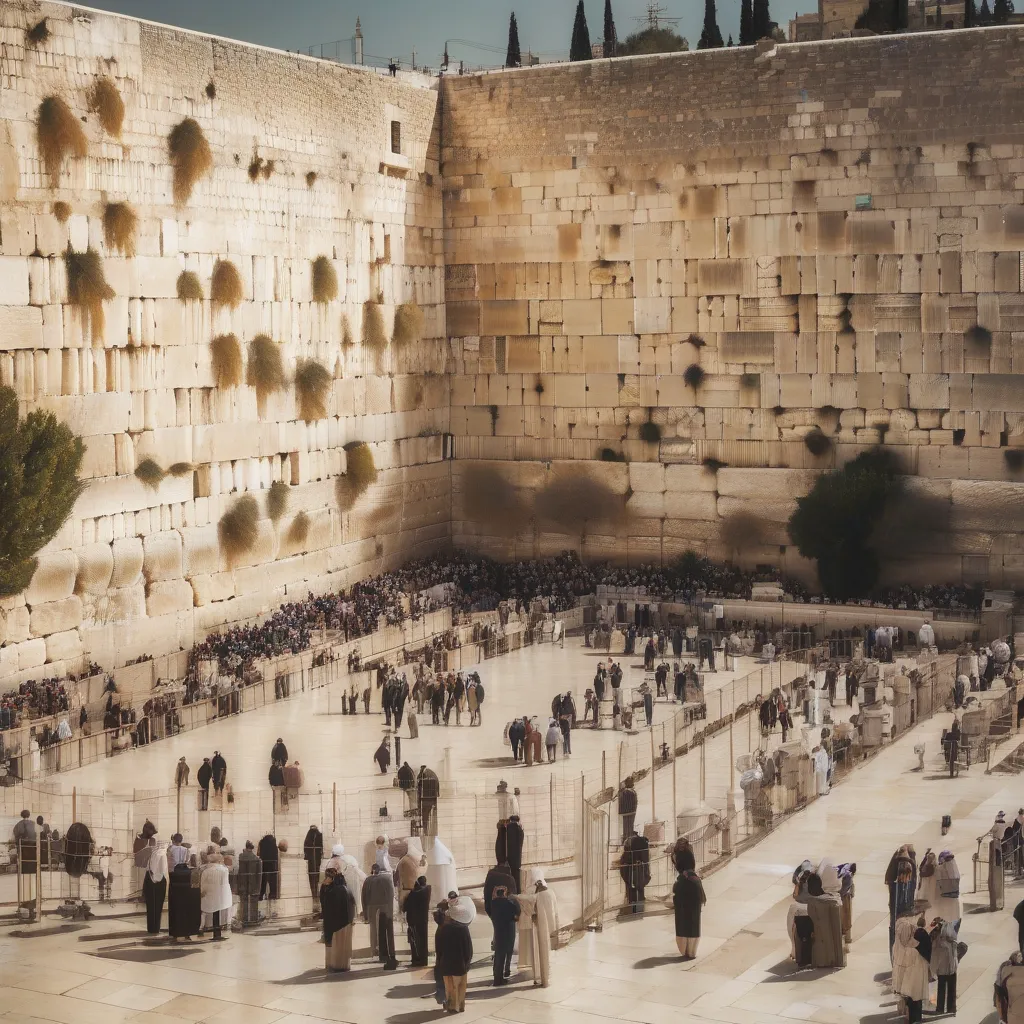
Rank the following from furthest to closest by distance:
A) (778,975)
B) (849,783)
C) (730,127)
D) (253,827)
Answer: (730,127), (849,783), (253,827), (778,975)

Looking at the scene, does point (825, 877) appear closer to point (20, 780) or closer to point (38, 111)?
point (20, 780)

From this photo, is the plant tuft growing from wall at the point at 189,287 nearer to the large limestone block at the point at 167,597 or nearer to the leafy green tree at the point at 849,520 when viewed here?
the large limestone block at the point at 167,597

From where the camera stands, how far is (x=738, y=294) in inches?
1249

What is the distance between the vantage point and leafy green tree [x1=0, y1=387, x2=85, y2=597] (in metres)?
22.1

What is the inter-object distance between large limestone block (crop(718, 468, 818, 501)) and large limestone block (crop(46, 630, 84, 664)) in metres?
12.7

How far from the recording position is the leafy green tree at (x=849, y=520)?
99.8 ft

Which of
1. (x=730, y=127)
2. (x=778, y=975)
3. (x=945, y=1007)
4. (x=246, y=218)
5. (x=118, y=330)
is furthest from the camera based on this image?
(x=730, y=127)

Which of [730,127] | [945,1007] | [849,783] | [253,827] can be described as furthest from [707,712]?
[730,127]

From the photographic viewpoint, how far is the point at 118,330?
25094 millimetres

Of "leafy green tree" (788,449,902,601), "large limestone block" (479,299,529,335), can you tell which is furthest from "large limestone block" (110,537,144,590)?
"leafy green tree" (788,449,902,601)

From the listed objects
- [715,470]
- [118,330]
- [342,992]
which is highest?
[118,330]

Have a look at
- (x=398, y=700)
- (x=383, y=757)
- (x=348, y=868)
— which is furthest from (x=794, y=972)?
(x=398, y=700)

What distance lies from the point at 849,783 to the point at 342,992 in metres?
8.01

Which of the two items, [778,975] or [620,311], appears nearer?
[778,975]
